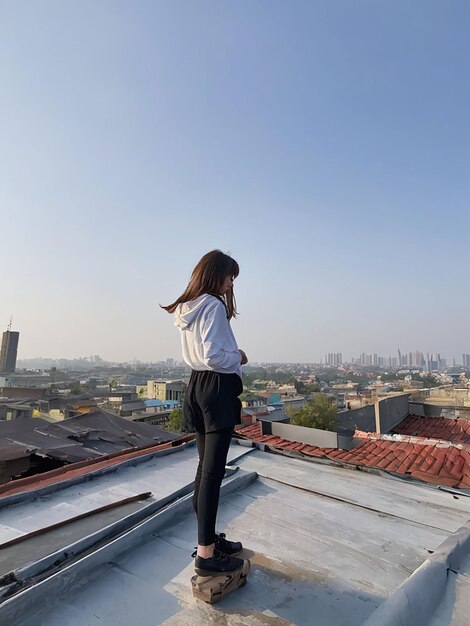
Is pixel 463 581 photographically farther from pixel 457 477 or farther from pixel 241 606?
pixel 457 477

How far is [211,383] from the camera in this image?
5.17ft

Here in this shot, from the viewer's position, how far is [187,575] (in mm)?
1468

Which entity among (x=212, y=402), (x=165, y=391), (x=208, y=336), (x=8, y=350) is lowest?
(x=165, y=391)

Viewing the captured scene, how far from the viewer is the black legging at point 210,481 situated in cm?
145

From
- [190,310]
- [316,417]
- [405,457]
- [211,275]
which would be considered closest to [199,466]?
[190,310]

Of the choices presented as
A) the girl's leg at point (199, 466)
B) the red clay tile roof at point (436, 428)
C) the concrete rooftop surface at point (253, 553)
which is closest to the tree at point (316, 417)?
the red clay tile roof at point (436, 428)

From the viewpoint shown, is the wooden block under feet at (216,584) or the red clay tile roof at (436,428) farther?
the red clay tile roof at (436,428)

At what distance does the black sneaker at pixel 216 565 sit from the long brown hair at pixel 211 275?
3.33 feet

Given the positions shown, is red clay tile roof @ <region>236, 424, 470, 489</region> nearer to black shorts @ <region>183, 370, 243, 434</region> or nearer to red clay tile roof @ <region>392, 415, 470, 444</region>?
black shorts @ <region>183, 370, 243, 434</region>

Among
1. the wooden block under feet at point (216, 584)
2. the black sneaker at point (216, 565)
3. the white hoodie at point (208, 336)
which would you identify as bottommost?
the wooden block under feet at point (216, 584)

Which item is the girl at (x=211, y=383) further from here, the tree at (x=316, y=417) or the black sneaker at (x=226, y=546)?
the tree at (x=316, y=417)

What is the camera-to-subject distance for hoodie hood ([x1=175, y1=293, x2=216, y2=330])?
1648 mm

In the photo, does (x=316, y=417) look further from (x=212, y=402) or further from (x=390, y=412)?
(x=212, y=402)

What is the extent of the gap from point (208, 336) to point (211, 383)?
0.21 metres
